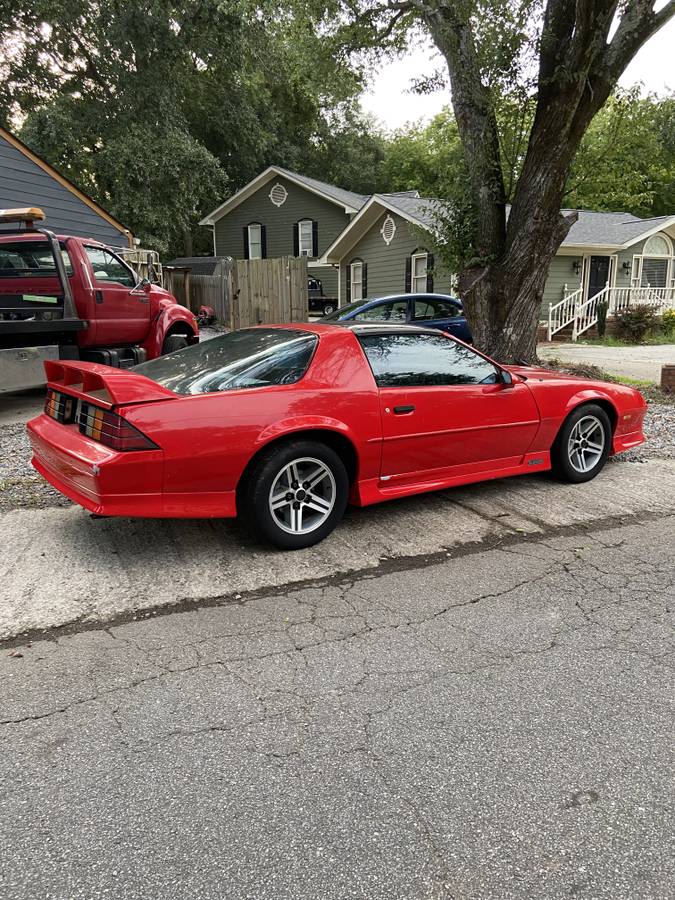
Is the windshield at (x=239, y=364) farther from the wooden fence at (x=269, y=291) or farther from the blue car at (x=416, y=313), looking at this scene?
the wooden fence at (x=269, y=291)

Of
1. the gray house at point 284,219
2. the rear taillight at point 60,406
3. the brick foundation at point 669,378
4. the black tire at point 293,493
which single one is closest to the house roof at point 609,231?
the gray house at point 284,219

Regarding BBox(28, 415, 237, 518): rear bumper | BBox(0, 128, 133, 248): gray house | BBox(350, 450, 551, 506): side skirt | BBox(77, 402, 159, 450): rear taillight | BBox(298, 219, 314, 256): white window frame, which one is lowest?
BBox(350, 450, 551, 506): side skirt

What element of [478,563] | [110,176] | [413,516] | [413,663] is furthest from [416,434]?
[110,176]

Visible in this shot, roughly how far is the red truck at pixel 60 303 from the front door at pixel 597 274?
1937cm

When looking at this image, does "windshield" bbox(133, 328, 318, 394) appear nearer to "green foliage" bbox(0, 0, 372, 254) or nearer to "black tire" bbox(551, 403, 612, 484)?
"black tire" bbox(551, 403, 612, 484)

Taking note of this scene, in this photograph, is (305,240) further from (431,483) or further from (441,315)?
(431,483)

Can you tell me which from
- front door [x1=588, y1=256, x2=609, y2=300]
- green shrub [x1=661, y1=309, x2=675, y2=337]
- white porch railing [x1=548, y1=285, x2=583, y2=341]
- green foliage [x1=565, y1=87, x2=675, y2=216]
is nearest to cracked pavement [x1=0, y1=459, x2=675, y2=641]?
green foliage [x1=565, y1=87, x2=675, y2=216]

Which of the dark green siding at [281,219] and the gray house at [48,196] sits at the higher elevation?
the dark green siding at [281,219]

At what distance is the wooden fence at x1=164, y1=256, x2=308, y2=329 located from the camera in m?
16.9

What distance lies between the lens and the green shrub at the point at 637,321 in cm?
1897

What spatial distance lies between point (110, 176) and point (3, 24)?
6.96m

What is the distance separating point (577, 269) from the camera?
22.9 m

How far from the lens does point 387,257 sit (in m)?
22.8

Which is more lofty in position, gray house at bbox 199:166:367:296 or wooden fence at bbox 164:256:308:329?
gray house at bbox 199:166:367:296
